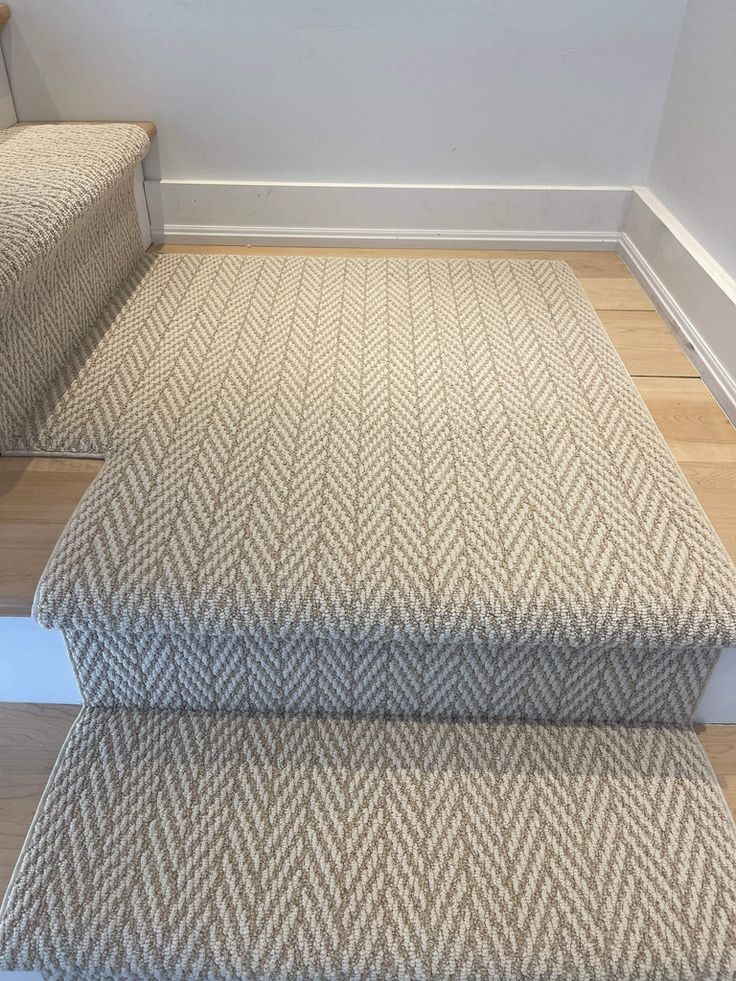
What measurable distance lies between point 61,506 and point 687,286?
41.2 inches

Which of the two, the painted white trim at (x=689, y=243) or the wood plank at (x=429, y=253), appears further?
the wood plank at (x=429, y=253)

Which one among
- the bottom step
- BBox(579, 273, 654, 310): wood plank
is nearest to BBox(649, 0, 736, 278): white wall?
BBox(579, 273, 654, 310): wood plank

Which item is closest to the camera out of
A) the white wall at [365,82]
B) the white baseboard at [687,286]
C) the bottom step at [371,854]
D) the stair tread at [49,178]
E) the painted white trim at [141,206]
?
the bottom step at [371,854]

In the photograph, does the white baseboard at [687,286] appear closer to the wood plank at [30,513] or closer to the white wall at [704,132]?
the white wall at [704,132]

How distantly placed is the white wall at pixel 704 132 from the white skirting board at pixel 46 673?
654 mm

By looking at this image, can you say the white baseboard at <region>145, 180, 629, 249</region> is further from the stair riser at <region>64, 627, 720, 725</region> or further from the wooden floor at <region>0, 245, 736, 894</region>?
the stair riser at <region>64, 627, 720, 725</region>

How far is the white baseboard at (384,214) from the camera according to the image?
59.4 inches

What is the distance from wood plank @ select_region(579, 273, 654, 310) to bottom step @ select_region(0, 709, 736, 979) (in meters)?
0.82

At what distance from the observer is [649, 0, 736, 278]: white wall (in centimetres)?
117

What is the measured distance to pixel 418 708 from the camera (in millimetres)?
855

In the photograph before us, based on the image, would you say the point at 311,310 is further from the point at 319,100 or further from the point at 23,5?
the point at 23,5

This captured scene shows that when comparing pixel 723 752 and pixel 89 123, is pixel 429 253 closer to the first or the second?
pixel 89 123

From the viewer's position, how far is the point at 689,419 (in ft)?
3.52

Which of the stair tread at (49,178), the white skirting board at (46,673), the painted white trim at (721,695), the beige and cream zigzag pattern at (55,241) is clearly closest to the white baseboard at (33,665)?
the white skirting board at (46,673)
